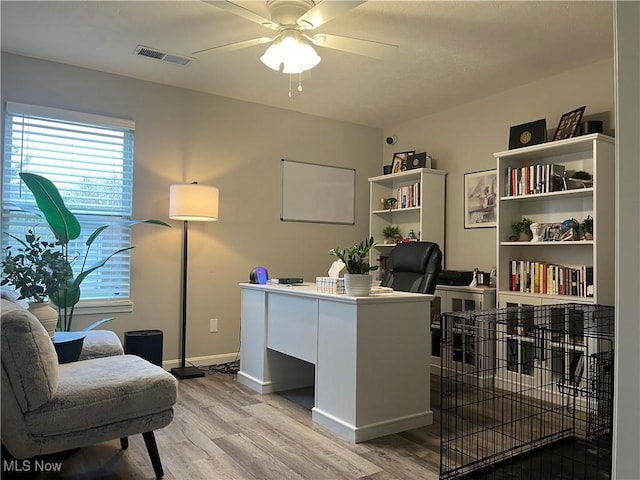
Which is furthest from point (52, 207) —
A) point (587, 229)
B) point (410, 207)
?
point (587, 229)

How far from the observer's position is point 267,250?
4777 mm

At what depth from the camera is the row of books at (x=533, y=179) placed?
3566 mm

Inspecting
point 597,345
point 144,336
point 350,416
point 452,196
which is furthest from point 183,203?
point 597,345

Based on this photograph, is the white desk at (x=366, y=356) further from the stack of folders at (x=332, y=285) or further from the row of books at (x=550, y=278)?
the row of books at (x=550, y=278)

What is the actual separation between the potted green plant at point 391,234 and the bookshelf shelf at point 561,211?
1.43 metres

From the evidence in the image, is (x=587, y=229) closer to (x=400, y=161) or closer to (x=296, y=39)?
(x=400, y=161)

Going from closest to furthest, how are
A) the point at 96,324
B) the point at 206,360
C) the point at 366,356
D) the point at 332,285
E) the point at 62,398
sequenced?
the point at 62,398, the point at 366,356, the point at 332,285, the point at 96,324, the point at 206,360

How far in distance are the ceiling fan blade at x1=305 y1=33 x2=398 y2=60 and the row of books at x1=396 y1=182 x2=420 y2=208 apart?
2.05m

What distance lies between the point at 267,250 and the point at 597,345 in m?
2.99

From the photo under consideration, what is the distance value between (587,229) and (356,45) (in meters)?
2.13

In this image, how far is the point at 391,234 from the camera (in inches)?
205

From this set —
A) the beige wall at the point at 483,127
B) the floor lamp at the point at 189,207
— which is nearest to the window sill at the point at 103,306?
the floor lamp at the point at 189,207

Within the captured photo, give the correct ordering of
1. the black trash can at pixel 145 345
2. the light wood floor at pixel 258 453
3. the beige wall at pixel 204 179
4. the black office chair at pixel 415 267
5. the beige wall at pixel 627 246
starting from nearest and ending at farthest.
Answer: the beige wall at pixel 627 246 → the light wood floor at pixel 258 453 → the black office chair at pixel 415 267 → the black trash can at pixel 145 345 → the beige wall at pixel 204 179

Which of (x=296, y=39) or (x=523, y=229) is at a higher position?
(x=296, y=39)
